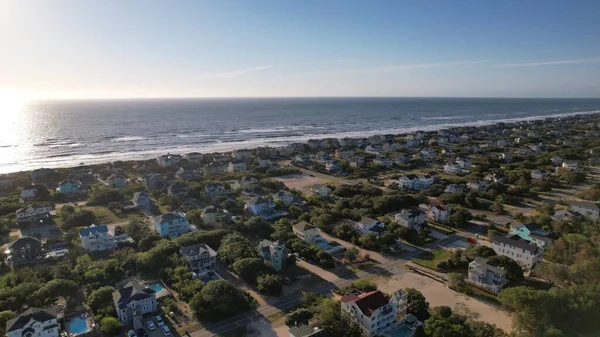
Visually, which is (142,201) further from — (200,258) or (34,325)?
(34,325)

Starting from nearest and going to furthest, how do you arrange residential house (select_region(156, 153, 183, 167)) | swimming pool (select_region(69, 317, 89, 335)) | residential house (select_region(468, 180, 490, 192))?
swimming pool (select_region(69, 317, 89, 335)) < residential house (select_region(468, 180, 490, 192)) < residential house (select_region(156, 153, 183, 167))

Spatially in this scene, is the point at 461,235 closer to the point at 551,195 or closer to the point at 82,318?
the point at 551,195

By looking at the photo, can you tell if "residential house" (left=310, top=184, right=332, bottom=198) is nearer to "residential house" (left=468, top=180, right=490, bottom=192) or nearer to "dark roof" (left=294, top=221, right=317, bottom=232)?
"dark roof" (left=294, top=221, right=317, bottom=232)

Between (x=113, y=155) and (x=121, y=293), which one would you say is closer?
(x=121, y=293)

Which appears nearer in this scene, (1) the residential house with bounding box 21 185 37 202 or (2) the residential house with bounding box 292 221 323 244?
(2) the residential house with bounding box 292 221 323 244

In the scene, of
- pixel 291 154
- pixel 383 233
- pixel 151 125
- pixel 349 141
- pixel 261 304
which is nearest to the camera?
pixel 261 304

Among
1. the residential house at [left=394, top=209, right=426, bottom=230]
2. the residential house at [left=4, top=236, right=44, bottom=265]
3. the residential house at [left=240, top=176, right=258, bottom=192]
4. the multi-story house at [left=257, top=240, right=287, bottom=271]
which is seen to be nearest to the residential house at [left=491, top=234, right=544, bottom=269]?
the residential house at [left=394, top=209, right=426, bottom=230]

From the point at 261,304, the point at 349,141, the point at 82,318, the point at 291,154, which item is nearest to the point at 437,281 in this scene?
the point at 261,304
